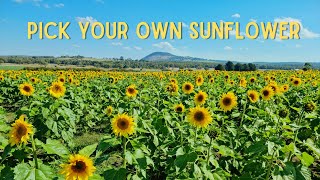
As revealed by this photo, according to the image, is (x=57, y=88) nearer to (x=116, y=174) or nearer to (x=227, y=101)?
(x=227, y=101)

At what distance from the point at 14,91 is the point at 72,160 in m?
15.9

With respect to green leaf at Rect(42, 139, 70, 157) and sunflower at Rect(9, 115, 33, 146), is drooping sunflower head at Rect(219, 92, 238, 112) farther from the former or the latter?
sunflower at Rect(9, 115, 33, 146)

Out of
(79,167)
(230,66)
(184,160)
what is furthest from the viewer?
(230,66)

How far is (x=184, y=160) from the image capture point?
387 centimetres

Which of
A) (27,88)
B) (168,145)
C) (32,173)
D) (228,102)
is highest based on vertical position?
(27,88)

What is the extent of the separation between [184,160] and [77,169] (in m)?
1.53

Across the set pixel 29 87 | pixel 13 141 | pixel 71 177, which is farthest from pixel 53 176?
pixel 29 87

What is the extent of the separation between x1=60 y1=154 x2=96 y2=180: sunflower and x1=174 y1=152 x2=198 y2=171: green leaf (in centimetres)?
138

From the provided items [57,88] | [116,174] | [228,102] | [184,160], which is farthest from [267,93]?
[116,174]

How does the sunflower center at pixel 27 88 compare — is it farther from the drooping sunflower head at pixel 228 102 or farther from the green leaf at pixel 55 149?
the green leaf at pixel 55 149

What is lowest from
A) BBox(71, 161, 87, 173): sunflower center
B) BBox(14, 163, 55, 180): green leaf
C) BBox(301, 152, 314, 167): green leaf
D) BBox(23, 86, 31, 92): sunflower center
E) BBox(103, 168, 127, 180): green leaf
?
BBox(103, 168, 127, 180): green leaf

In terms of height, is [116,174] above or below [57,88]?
below

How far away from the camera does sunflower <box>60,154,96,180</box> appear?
2641 mm

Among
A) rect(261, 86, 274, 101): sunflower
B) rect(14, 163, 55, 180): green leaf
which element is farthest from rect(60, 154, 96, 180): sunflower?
rect(261, 86, 274, 101): sunflower
